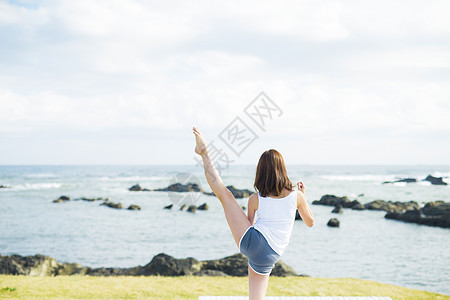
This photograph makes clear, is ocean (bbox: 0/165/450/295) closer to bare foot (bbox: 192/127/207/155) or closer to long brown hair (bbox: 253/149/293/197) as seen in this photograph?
long brown hair (bbox: 253/149/293/197)

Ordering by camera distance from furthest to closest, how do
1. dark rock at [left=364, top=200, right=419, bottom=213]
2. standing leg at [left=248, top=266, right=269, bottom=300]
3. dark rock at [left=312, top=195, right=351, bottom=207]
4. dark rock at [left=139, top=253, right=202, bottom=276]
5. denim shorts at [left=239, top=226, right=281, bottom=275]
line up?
1. dark rock at [left=312, top=195, right=351, bottom=207]
2. dark rock at [left=364, top=200, right=419, bottom=213]
3. dark rock at [left=139, top=253, right=202, bottom=276]
4. standing leg at [left=248, top=266, right=269, bottom=300]
5. denim shorts at [left=239, top=226, right=281, bottom=275]

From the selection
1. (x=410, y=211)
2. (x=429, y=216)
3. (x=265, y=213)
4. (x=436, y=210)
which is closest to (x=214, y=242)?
(x=410, y=211)

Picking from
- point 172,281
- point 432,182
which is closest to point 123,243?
point 172,281

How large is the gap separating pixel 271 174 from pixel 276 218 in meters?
0.42

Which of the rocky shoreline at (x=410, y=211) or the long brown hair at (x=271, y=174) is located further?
the rocky shoreline at (x=410, y=211)

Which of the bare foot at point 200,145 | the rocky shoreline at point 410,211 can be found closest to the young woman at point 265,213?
the bare foot at point 200,145

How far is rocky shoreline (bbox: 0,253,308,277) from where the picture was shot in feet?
36.4

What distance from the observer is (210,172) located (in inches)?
157

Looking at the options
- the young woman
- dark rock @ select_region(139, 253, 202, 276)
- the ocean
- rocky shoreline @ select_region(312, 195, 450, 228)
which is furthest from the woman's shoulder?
rocky shoreline @ select_region(312, 195, 450, 228)

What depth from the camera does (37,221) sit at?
2477cm

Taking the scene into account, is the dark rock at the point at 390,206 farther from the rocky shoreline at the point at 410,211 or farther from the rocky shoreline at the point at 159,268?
the rocky shoreline at the point at 159,268

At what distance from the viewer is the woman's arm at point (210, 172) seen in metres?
3.92

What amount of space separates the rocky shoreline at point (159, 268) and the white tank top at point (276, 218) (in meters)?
7.02

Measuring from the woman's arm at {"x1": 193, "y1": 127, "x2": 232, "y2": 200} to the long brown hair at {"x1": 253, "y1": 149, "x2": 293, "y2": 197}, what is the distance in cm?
33
